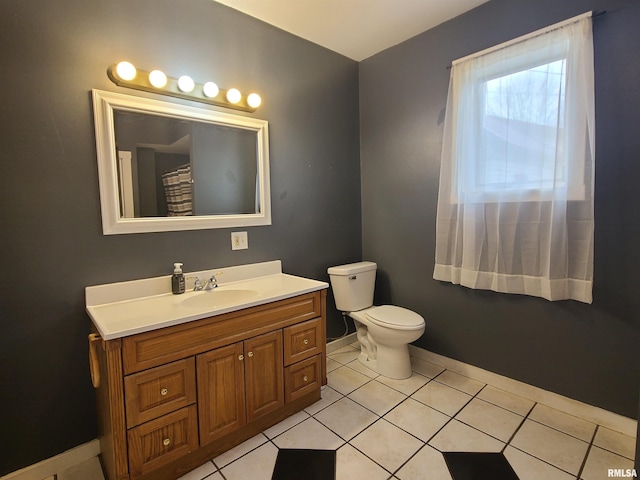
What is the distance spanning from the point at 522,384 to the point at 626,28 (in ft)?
6.65

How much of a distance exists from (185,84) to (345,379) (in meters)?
2.15

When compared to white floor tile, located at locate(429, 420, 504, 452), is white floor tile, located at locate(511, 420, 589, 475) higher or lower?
lower

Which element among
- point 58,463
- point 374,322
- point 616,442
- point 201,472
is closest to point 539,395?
point 616,442

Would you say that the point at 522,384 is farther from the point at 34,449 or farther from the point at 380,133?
the point at 34,449

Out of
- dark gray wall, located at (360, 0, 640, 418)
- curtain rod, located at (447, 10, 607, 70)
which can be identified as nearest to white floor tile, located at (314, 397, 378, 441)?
dark gray wall, located at (360, 0, 640, 418)

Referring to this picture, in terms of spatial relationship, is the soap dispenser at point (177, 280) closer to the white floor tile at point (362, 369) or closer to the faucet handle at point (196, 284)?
the faucet handle at point (196, 284)

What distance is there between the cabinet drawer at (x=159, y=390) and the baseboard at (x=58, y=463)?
0.59 metres

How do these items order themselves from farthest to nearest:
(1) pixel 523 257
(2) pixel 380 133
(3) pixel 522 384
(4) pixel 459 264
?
(2) pixel 380 133 → (4) pixel 459 264 → (3) pixel 522 384 → (1) pixel 523 257

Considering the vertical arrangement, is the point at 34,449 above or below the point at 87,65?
below

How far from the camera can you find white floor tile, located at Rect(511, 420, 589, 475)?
151 centimetres

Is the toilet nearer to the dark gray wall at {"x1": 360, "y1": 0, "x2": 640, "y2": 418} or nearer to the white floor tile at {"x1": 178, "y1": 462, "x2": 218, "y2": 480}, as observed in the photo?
the dark gray wall at {"x1": 360, "y1": 0, "x2": 640, "y2": 418}

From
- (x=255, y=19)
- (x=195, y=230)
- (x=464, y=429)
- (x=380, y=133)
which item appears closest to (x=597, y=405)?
(x=464, y=429)

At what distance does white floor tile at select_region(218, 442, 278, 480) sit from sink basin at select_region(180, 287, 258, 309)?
2.49 feet

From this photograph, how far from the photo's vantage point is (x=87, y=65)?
5.12ft
